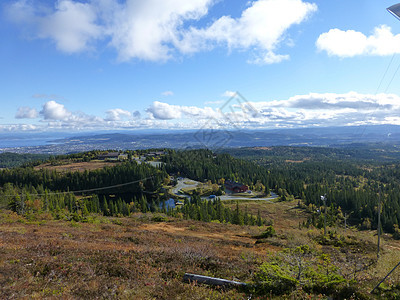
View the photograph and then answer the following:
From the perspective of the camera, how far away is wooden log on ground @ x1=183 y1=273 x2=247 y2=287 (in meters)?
10.8

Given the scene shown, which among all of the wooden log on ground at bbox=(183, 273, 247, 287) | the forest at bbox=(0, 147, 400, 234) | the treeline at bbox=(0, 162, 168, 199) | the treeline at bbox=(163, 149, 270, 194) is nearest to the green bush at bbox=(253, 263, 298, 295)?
the wooden log on ground at bbox=(183, 273, 247, 287)

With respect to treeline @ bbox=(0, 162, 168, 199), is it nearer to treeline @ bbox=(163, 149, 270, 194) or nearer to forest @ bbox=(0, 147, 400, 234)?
forest @ bbox=(0, 147, 400, 234)

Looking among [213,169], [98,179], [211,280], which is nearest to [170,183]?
[213,169]

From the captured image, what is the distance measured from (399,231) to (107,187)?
405 feet

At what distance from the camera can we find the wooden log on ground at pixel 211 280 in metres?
10.8

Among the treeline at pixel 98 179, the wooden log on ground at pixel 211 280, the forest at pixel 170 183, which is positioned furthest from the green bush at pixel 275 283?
the treeline at pixel 98 179

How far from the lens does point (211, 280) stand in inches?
439

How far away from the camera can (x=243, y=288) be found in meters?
10.6

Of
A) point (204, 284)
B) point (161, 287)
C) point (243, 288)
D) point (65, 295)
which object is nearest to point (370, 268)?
point (243, 288)

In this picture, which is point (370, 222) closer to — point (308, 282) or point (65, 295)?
point (308, 282)

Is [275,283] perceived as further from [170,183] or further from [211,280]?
[170,183]

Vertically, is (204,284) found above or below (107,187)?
above

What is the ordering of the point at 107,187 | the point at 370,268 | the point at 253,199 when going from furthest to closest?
the point at 107,187 → the point at 253,199 → the point at 370,268

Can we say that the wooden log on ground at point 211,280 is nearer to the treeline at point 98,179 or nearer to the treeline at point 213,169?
the treeline at point 98,179
